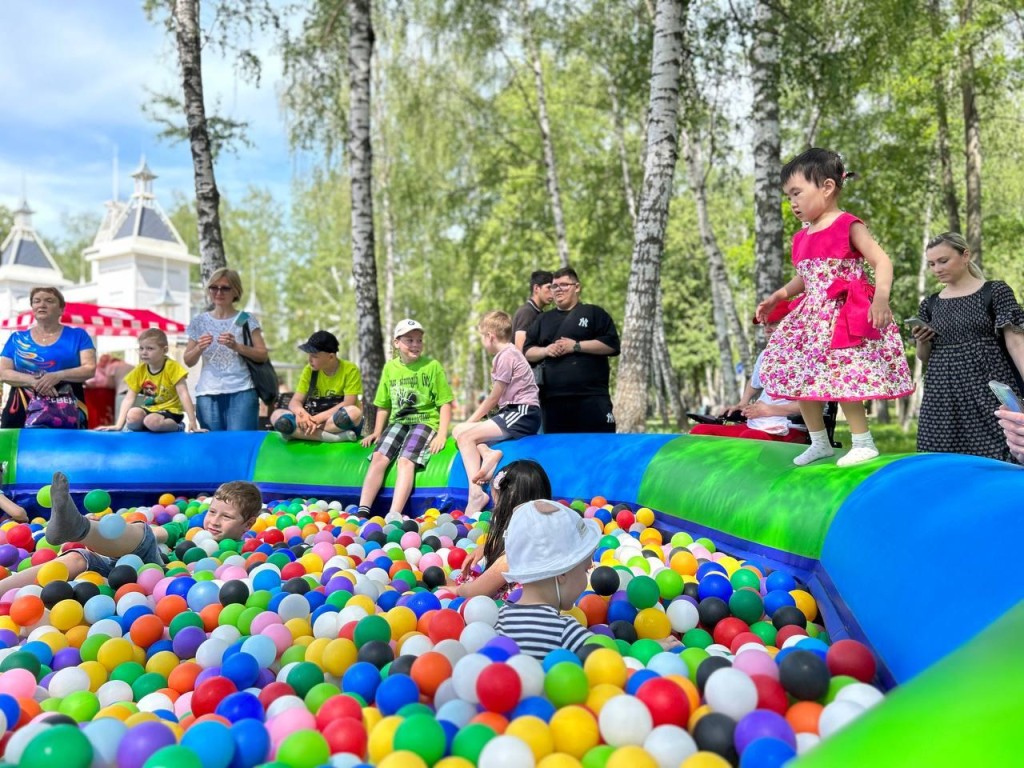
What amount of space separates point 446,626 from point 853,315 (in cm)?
188

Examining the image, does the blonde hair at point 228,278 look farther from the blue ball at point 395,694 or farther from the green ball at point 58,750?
the green ball at point 58,750

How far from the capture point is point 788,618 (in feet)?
8.69

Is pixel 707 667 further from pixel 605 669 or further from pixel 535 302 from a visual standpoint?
pixel 535 302

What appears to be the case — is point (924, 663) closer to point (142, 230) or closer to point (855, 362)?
point (855, 362)

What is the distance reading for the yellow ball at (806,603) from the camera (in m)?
2.78

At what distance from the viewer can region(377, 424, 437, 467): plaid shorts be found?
17.2 ft

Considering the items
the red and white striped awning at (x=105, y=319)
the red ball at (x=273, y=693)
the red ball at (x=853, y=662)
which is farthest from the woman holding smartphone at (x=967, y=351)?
the red and white striped awning at (x=105, y=319)

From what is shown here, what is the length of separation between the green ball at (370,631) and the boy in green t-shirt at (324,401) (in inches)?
127

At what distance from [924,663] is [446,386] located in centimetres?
389

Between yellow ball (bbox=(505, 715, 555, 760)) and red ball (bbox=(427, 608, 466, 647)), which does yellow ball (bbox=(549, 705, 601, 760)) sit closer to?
yellow ball (bbox=(505, 715, 555, 760))

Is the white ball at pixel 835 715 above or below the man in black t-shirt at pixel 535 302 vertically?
below

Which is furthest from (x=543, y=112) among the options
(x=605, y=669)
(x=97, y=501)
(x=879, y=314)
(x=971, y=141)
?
(x=605, y=669)

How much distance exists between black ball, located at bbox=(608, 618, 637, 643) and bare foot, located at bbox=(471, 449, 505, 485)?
7.30 feet

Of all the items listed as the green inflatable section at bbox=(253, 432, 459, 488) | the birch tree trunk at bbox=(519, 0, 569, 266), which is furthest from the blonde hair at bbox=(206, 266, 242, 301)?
the birch tree trunk at bbox=(519, 0, 569, 266)
